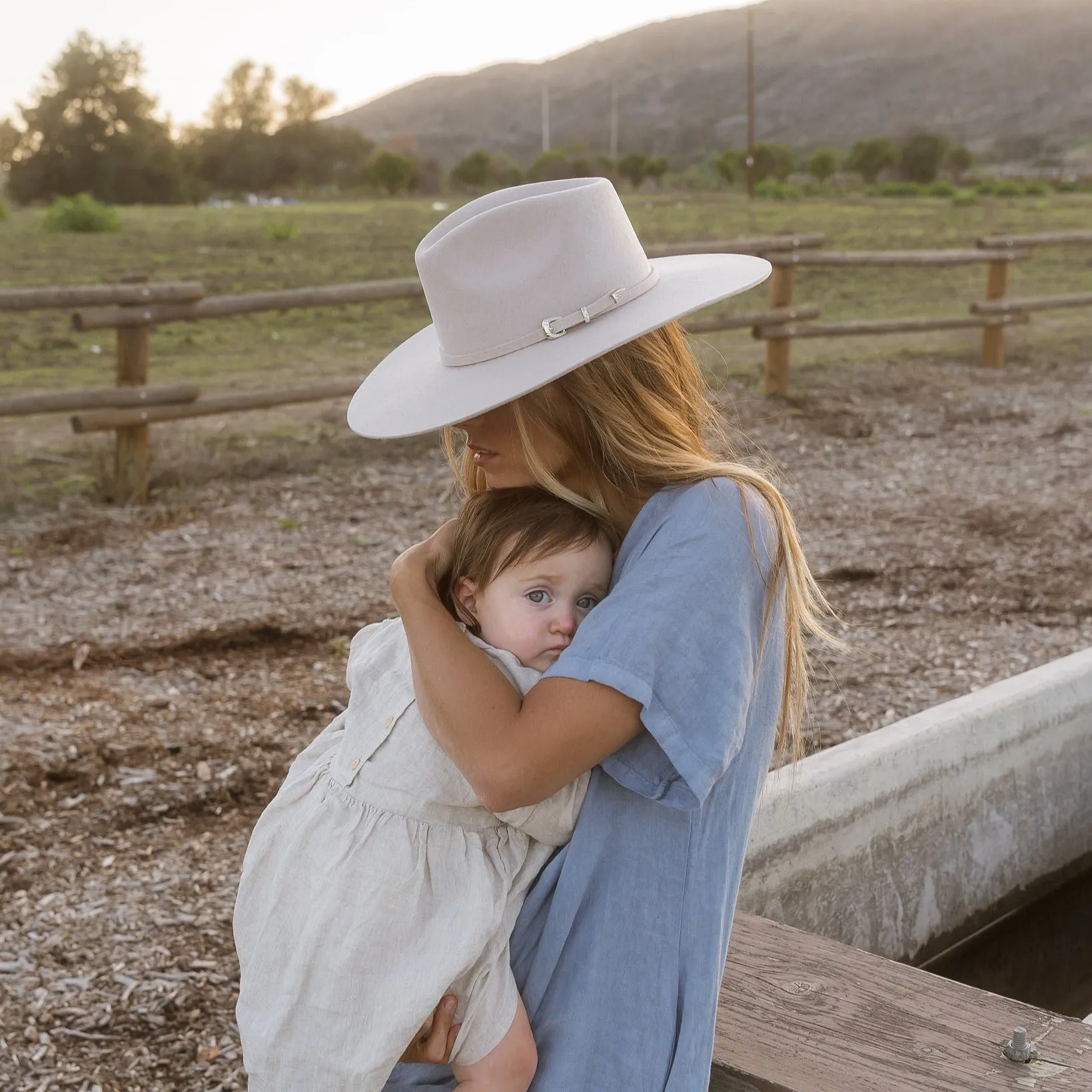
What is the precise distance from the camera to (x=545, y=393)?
4.35 feet

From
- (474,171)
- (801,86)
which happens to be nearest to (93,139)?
(474,171)

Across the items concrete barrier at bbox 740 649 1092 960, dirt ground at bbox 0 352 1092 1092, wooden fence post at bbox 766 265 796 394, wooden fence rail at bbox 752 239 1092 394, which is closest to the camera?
concrete barrier at bbox 740 649 1092 960

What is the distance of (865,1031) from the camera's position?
1692 mm

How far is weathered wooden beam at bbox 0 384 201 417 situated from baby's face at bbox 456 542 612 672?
517 cm

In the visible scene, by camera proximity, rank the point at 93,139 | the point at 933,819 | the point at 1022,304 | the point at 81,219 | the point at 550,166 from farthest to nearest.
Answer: the point at 550,166, the point at 93,139, the point at 81,219, the point at 1022,304, the point at 933,819

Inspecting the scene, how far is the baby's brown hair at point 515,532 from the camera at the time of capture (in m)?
1.32

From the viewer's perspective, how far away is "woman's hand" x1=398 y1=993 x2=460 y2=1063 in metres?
1.25

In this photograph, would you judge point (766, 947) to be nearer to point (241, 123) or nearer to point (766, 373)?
point (766, 373)

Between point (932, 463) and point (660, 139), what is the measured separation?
153592mm

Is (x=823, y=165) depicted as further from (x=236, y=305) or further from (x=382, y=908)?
(x=382, y=908)

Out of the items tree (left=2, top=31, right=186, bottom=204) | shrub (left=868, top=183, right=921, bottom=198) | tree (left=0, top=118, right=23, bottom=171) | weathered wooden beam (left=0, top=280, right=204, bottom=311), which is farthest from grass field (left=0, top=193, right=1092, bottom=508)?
tree (left=0, top=118, right=23, bottom=171)

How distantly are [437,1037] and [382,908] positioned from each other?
0.14m

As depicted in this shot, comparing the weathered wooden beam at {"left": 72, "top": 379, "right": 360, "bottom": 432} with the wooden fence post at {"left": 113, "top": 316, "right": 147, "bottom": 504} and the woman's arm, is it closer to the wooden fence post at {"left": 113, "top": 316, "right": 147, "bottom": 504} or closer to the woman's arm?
the wooden fence post at {"left": 113, "top": 316, "right": 147, "bottom": 504}

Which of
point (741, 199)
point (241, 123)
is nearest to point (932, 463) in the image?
point (741, 199)
